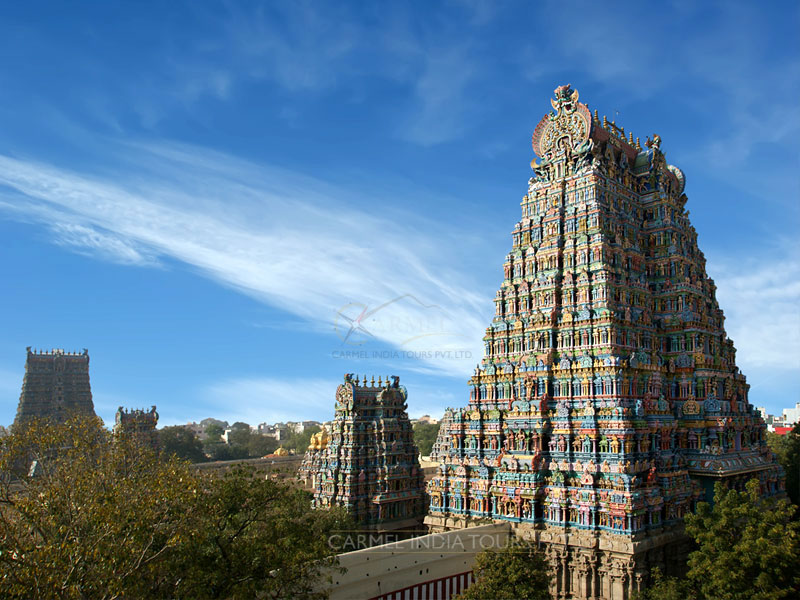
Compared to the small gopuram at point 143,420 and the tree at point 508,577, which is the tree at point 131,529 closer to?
the tree at point 508,577

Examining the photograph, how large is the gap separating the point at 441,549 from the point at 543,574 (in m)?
5.45

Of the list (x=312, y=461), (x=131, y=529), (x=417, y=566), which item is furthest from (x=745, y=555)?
(x=312, y=461)

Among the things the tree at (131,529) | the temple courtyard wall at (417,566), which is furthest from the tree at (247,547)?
the temple courtyard wall at (417,566)

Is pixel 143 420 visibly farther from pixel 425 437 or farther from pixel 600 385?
pixel 425 437

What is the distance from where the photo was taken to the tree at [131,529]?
15.4 meters

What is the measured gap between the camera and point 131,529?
1714cm

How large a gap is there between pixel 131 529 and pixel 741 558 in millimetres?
23864

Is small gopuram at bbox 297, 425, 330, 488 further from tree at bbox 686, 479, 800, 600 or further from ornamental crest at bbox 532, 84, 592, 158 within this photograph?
tree at bbox 686, 479, 800, 600

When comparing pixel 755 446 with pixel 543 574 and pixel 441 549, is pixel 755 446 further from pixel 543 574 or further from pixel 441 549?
pixel 441 549

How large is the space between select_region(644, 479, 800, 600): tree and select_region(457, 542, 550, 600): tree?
198 inches

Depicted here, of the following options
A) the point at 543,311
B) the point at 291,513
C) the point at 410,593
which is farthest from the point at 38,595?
the point at 543,311

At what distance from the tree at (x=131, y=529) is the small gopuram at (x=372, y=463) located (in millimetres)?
22071

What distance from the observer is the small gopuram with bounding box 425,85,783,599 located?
32.5 metres

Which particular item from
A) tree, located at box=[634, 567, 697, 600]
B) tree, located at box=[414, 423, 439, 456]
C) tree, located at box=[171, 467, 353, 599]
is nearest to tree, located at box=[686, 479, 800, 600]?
tree, located at box=[634, 567, 697, 600]
